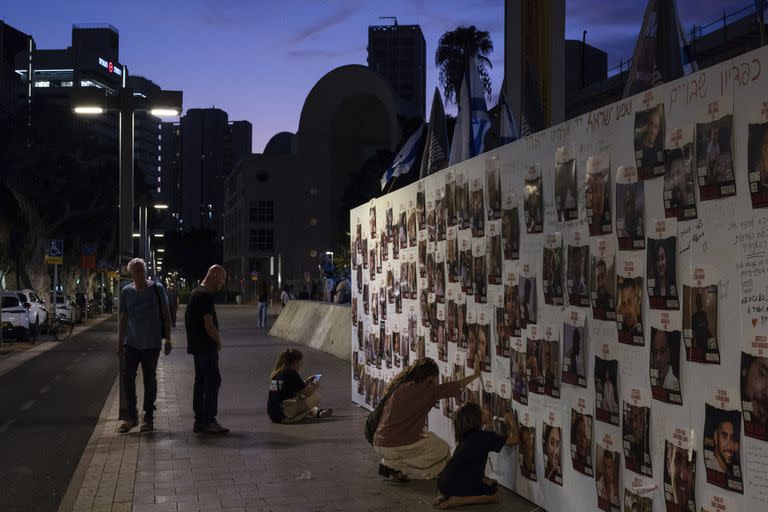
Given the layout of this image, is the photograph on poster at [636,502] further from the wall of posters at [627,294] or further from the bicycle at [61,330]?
the bicycle at [61,330]

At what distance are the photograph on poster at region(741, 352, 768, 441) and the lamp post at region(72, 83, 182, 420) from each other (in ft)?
35.5

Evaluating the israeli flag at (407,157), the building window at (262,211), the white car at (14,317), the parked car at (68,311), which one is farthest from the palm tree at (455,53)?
the israeli flag at (407,157)

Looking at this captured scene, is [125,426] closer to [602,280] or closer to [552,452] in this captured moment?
[552,452]

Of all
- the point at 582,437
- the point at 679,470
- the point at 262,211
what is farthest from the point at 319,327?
the point at 262,211

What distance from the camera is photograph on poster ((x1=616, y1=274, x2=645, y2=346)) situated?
6.46m

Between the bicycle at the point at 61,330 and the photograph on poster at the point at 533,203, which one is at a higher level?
the photograph on poster at the point at 533,203

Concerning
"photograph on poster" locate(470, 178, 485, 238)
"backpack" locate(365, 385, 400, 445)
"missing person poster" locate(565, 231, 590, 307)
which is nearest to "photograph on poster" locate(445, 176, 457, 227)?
"photograph on poster" locate(470, 178, 485, 238)

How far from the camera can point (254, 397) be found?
1641 centimetres

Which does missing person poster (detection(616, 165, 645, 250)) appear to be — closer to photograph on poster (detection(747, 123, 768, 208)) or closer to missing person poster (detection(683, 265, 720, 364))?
missing person poster (detection(683, 265, 720, 364))

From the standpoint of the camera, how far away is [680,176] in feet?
19.7

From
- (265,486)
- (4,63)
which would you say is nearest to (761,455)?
(265,486)

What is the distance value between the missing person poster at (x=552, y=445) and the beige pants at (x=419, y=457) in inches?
60.2

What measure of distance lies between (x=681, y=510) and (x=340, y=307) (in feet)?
71.7

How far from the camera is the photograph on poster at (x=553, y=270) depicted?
7668 mm
